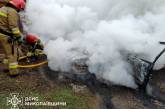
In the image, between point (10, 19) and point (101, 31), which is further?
point (101, 31)

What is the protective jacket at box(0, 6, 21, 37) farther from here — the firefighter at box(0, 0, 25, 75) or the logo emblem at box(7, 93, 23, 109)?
the logo emblem at box(7, 93, 23, 109)

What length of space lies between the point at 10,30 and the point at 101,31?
2726 millimetres

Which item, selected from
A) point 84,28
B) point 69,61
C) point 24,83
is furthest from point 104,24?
point 24,83

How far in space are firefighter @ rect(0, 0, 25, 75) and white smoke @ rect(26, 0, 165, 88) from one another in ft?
3.63

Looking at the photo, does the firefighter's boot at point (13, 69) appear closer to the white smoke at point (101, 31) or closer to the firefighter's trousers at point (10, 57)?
the firefighter's trousers at point (10, 57)

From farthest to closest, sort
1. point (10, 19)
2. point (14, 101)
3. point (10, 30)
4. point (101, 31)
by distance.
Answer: point (101, 31)
point (10, 30)
point (10, 19)
point (14, 101)

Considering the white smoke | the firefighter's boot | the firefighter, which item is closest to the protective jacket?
the firefighter

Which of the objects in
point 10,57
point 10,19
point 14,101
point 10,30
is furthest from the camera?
→ point 10,30

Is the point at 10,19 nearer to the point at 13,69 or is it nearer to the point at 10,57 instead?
the point at 10,57

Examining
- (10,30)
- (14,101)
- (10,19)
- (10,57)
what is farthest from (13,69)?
(14,101)

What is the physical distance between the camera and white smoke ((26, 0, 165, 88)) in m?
8.69

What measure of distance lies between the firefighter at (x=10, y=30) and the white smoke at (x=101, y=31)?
111 centimetres

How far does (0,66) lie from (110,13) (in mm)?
4313

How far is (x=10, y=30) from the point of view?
355 inches
